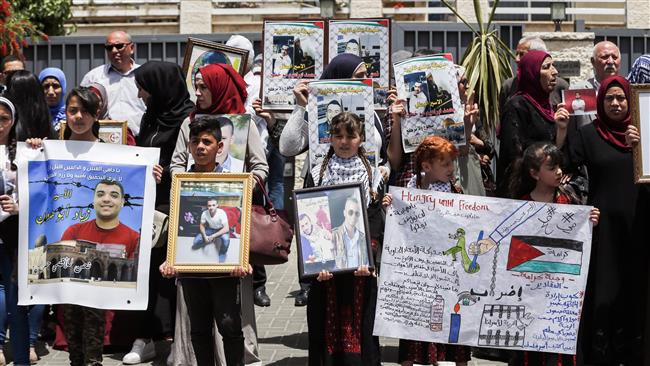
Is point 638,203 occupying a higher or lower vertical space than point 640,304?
higher

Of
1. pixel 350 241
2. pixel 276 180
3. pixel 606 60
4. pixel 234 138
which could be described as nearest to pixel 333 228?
pixel 350 241

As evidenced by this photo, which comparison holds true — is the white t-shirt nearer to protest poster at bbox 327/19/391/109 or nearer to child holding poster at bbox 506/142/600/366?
child holding poster at bbox 506/142/600/366

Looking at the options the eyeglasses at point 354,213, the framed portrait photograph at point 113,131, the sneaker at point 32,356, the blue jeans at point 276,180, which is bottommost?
the sneaker at point 32,356

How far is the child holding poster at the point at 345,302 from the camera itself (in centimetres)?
753

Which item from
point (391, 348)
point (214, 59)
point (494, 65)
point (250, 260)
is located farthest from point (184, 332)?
point (494, 65)

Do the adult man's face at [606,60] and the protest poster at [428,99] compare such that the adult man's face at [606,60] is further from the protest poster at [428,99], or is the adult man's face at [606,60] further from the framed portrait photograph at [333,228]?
the framed portrait photograph at [333,228]

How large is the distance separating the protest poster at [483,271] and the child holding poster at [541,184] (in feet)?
0.33

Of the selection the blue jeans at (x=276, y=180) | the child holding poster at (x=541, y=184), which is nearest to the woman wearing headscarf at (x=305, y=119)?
the child holding poster at (x=541, y=184)

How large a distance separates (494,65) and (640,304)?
159 inches

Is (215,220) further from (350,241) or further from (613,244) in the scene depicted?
(613,244)

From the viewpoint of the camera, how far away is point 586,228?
285 inches

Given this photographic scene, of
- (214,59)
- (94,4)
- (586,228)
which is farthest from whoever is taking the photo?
(94,4)

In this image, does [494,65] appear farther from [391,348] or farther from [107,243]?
[107,243]

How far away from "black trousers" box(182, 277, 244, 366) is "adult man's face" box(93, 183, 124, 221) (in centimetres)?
64
